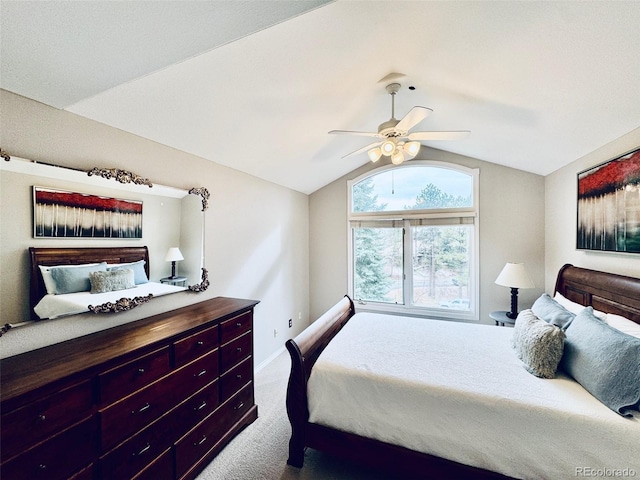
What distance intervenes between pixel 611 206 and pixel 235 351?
3313mm

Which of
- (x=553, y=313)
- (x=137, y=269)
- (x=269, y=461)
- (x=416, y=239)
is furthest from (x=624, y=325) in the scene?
(x=137, y=269)

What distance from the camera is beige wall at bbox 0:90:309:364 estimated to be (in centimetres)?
138

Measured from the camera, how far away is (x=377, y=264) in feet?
14.7

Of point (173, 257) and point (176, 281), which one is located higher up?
point (173, 257)

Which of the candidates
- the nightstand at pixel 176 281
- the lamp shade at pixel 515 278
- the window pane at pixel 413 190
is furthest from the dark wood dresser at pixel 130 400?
the lamp shade at pixel 515 278

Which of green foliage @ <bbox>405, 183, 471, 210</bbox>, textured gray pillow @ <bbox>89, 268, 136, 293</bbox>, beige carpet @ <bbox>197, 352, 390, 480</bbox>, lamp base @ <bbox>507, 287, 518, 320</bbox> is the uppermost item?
green foliage @ <bbox>405, 183, 471, 210</bbox>

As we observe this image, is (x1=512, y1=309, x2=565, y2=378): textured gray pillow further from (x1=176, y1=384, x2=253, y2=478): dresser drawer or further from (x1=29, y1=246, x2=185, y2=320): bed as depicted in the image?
(x1=29, y1=246, x2=185, y2=320): bed

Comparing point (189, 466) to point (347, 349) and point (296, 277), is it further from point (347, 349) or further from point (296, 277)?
point (296, 277)

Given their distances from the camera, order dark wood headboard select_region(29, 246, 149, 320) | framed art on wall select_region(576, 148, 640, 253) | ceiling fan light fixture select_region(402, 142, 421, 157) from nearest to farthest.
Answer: dark wood headboard select_region(29, 246, 149, 320) < framed art on wall select_region(576, 148, 640, 253) < ceiling fan light fixture select_region(402, 142, 421, 157)

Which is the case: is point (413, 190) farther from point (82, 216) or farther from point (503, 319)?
point (82, 216)

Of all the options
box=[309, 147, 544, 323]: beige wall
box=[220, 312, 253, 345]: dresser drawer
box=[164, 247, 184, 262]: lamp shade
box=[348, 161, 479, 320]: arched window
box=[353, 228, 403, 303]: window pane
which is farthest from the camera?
box=[353, 228, 403, 303]: window pane

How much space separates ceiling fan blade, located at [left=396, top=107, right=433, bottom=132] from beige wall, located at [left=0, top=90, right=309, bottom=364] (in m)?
1.80
